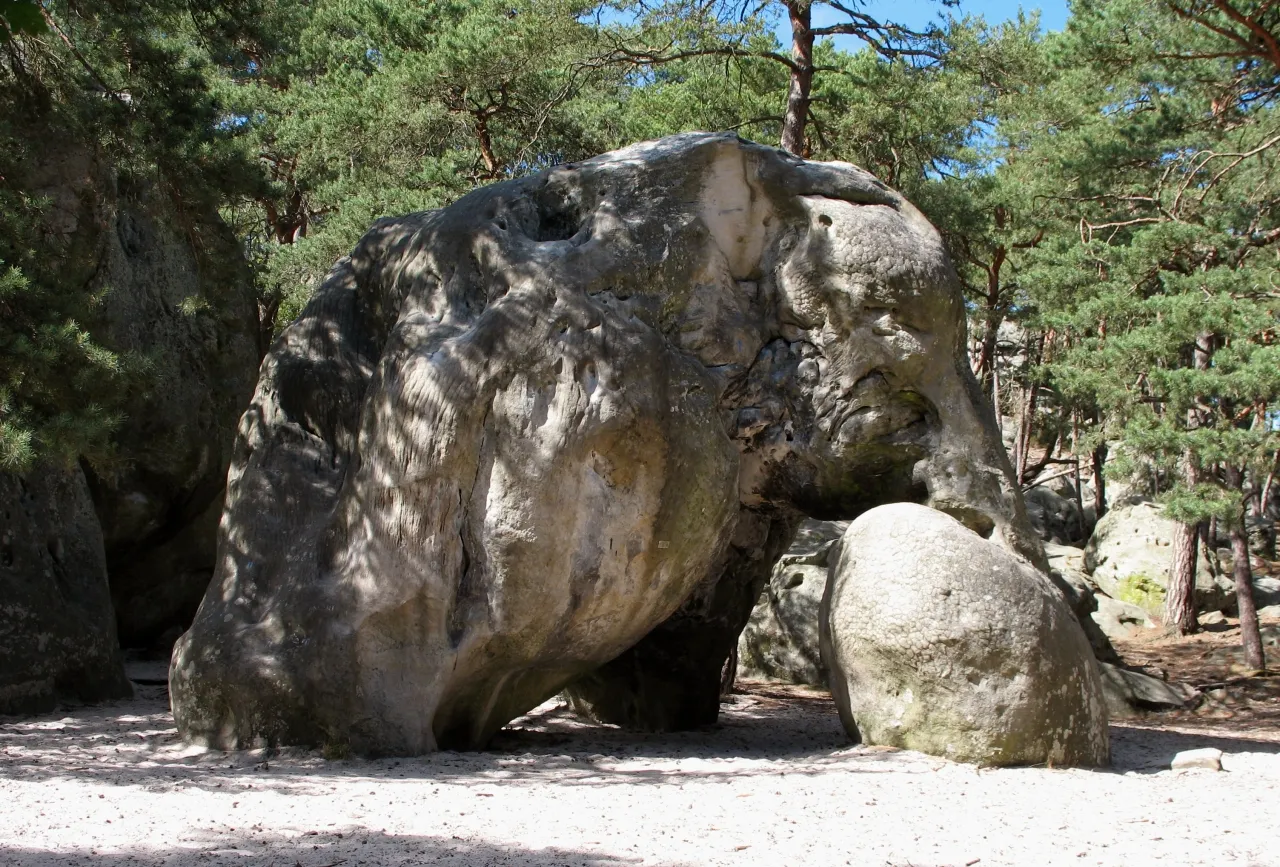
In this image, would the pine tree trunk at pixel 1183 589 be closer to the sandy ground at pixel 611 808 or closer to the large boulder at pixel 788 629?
the large boulder at pixel 788 629

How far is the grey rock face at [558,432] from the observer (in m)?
6.73

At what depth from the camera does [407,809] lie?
5156mm

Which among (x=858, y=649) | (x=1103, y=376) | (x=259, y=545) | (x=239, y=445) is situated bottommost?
(x=858, y=649)

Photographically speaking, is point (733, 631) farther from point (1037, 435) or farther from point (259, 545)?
point (1037, 435)

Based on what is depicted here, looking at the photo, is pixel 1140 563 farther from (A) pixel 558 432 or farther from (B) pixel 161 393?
(A) pixel 558 432

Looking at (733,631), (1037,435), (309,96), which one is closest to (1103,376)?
(733,631)

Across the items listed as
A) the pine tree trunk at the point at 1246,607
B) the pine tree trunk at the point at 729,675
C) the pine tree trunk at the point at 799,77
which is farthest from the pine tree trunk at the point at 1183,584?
the pine tree trunk at the point at 729,675

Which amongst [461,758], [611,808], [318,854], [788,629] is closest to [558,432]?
[461,758]

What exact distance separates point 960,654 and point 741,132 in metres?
11.4

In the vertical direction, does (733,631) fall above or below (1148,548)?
below

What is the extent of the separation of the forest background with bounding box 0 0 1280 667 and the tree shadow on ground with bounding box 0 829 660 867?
2.42 meters

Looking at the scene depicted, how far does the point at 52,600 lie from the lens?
8.95 metres

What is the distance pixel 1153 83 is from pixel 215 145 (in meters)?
9.90

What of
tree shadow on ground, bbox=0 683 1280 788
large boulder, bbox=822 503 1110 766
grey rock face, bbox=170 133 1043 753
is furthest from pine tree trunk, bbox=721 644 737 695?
large boulder, bbox=822 503 1110 766
